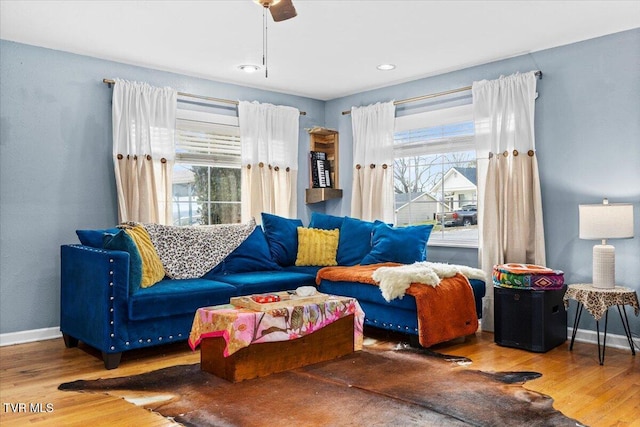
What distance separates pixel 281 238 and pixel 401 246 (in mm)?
1161

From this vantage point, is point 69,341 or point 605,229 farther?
point 69,341

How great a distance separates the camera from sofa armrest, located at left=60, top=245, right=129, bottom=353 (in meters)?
3.39

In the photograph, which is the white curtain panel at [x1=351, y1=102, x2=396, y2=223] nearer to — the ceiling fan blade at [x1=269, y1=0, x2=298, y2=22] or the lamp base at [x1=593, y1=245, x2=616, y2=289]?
the lamp base at [x1=593, y1=245, x2=616, y2=289]

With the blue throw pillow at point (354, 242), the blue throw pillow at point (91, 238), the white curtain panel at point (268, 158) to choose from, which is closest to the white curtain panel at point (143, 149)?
the blue throw pillow at point (91, 238)

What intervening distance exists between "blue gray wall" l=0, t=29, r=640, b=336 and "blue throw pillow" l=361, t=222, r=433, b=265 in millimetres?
1056

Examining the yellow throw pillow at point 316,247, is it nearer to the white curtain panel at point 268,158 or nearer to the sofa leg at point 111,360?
the white curtain panel at point 268,158

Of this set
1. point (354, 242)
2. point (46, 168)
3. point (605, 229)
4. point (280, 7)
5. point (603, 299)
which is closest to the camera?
point (280, 7)

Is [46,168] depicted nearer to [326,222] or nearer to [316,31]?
[316,31]

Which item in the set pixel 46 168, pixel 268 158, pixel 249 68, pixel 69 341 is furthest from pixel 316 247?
pixel 46 168

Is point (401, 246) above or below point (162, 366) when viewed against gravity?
above

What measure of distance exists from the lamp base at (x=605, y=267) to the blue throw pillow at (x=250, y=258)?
104 inches

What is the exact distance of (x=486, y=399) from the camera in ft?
9.19

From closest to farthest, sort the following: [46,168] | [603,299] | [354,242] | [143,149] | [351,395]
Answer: [351,395]
[603,299]
[46,168]
[143,149]
[354,242]

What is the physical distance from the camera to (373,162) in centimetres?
566
